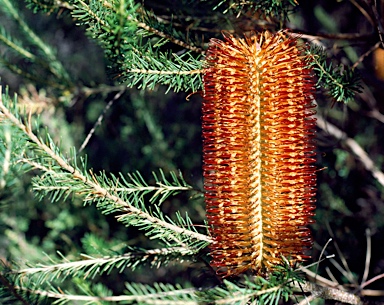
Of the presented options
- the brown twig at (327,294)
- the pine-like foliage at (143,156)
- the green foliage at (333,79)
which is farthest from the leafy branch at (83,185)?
the green foliage at (333,79)

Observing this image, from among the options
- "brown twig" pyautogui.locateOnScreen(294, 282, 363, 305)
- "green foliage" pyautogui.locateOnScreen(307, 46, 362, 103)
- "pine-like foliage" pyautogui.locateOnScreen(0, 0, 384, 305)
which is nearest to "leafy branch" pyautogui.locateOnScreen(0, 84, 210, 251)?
"pine-like foliage" pyautogui.locateOnScreen(0, 0, 384, 305)

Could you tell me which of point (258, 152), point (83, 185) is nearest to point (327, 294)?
point (258, 152)

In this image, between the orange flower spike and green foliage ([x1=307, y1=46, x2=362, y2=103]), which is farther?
green foliage ([x1=307, y1=46, x2=362, y2=103])

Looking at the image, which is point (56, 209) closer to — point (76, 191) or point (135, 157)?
point (135, 157)

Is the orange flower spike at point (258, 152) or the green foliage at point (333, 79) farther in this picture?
the green foliage at point (333, 79)

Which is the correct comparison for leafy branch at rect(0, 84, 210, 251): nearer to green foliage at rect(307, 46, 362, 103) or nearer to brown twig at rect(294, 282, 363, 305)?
brown twig at rect(294, 282, 363, 305)

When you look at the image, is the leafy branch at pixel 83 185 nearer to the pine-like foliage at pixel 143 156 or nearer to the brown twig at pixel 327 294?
the pine-like foliage at pixel 143 156

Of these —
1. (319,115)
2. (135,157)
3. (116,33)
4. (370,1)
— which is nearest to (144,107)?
(135,157)

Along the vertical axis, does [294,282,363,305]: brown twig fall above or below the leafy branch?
below

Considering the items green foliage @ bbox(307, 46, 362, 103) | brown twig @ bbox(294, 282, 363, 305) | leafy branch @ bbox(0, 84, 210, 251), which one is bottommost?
brown twig @ bbox(294, 282, 363, 305)

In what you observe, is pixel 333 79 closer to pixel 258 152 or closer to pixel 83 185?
pixel 258 152
